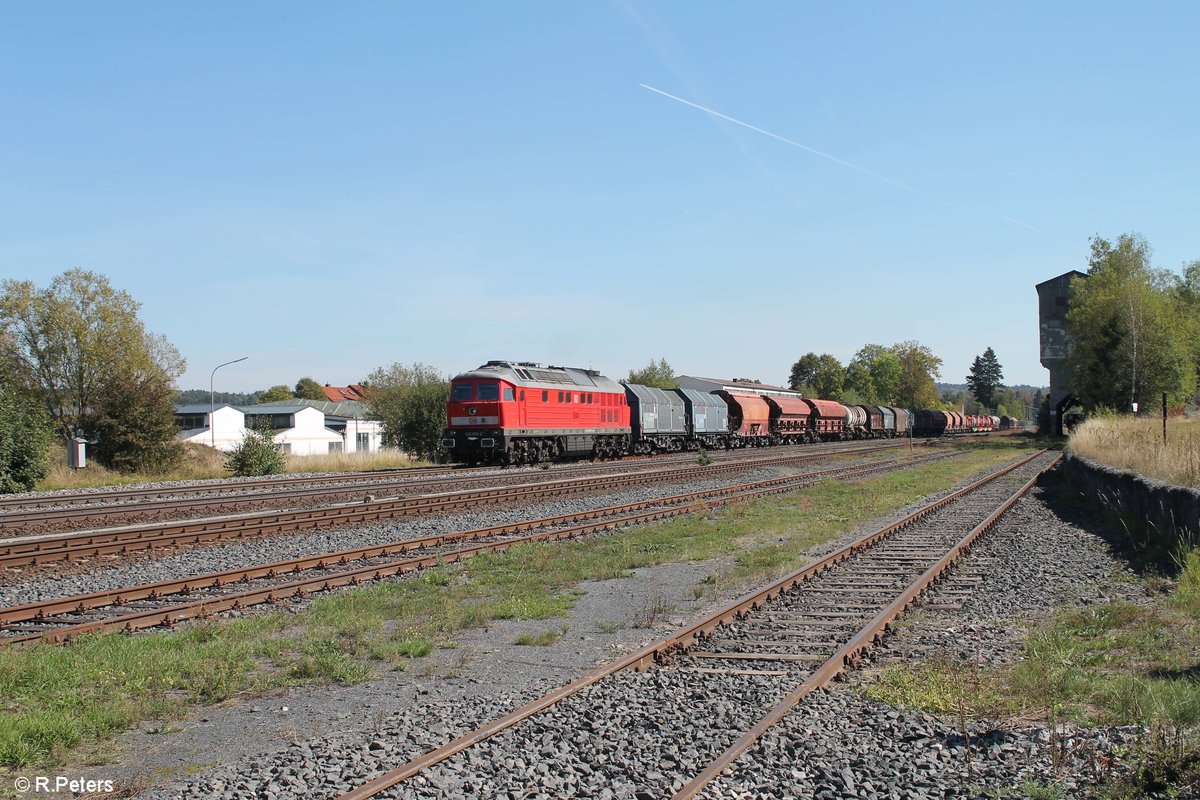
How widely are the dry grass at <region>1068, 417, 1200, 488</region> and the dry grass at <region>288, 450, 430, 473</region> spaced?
24851 mm

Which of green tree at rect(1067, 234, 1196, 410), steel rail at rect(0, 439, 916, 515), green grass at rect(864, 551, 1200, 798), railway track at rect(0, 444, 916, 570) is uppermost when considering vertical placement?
green tree at rect(1067, 234, 1196, 410)

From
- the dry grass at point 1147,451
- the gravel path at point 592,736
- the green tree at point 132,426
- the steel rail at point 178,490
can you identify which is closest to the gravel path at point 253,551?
the gravel path at point 592,736

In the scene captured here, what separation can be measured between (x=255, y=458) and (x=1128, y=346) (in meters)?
50.3

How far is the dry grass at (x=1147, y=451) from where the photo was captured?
15.4 m

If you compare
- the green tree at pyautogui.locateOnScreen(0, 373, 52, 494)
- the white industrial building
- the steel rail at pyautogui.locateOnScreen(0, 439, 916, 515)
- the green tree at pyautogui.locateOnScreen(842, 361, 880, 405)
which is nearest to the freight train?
the steel rail at pyautogui.locateOnScreen(0, 439, 916, 515)

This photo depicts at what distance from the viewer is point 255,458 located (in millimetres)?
32062

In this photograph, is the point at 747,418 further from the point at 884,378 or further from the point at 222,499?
the point at 884,378

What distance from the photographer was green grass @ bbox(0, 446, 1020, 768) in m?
6.45

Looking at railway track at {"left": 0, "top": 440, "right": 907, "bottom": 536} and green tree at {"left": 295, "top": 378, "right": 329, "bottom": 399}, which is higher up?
green tree at {"left": 295, "top": 378, "right": 329, "bottom": 399}

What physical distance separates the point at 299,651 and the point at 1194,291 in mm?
83464

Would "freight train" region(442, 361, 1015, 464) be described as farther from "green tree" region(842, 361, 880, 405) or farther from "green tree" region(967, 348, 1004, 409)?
"green tree" region(967, 348, 1004, 409)

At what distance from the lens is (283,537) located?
15703mm

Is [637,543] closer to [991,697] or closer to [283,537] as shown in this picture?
[283,537]

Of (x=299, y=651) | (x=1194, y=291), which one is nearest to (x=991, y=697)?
(x=299, y=651)
